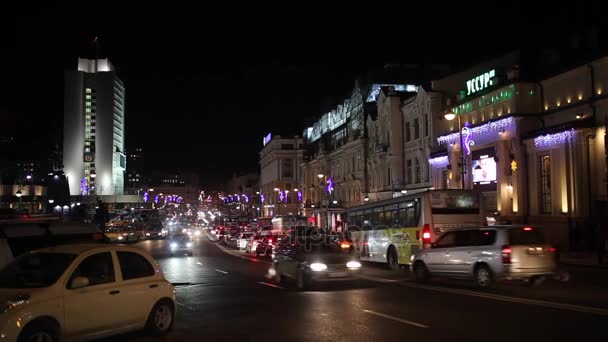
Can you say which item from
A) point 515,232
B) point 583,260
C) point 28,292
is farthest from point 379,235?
point 28,292

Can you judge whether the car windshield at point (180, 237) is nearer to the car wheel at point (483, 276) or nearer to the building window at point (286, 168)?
the car wheel at point (483, 276)

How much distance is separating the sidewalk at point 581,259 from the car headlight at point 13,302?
2344cm

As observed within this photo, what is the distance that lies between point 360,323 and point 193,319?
353 centimetres

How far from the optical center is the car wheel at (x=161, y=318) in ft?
34.3

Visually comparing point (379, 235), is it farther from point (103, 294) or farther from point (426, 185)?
point (426, 185)

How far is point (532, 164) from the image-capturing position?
122 ft

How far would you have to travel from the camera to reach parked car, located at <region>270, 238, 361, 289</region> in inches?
737

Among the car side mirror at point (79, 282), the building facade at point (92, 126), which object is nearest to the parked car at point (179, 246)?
the car side mirror at point (79, 282)

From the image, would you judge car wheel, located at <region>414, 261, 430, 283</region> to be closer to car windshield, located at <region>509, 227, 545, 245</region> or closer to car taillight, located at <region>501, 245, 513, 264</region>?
car taillight, located at <region>501, 245, 513, 264</region>

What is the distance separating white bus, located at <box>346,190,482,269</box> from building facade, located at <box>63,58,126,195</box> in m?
151

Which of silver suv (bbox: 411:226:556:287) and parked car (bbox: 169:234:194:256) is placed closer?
silver suv (bbox: 411:226:556:287)

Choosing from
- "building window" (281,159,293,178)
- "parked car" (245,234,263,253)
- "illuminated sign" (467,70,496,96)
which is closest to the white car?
"parked car" (245,234,263,253)

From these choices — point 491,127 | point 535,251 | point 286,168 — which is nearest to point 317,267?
point 535,251

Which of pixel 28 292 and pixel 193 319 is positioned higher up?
pixel 28 292
